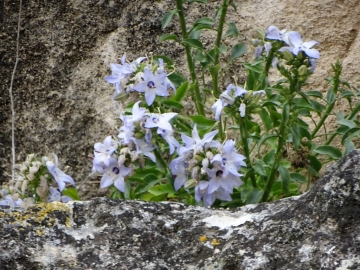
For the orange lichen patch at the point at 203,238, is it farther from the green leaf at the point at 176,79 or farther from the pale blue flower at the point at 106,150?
the green leaf at the point at 176,79

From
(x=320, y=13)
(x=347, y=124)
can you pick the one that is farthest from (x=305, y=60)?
(x=320, y=13)

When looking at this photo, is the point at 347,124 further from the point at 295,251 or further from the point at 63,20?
the point at 63,20

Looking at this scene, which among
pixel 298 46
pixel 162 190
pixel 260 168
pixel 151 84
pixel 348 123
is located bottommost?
pixel 162 190

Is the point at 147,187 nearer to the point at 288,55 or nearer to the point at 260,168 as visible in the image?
the point at 260,168

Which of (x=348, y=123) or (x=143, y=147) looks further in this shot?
(x=348, y=123)

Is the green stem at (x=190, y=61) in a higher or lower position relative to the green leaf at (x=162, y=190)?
higher

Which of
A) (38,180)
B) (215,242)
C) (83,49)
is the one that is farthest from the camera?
(83,49)

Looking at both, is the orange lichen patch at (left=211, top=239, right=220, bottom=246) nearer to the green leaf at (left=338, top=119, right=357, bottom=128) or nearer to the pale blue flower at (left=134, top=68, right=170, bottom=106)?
the pale blue flower at (left=134, top=68, right=170, bottom=106)

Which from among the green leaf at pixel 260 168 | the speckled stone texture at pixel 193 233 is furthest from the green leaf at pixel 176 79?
the speckled stone texture at pixel 193 233

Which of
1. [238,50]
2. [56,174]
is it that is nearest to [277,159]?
[238,50]
